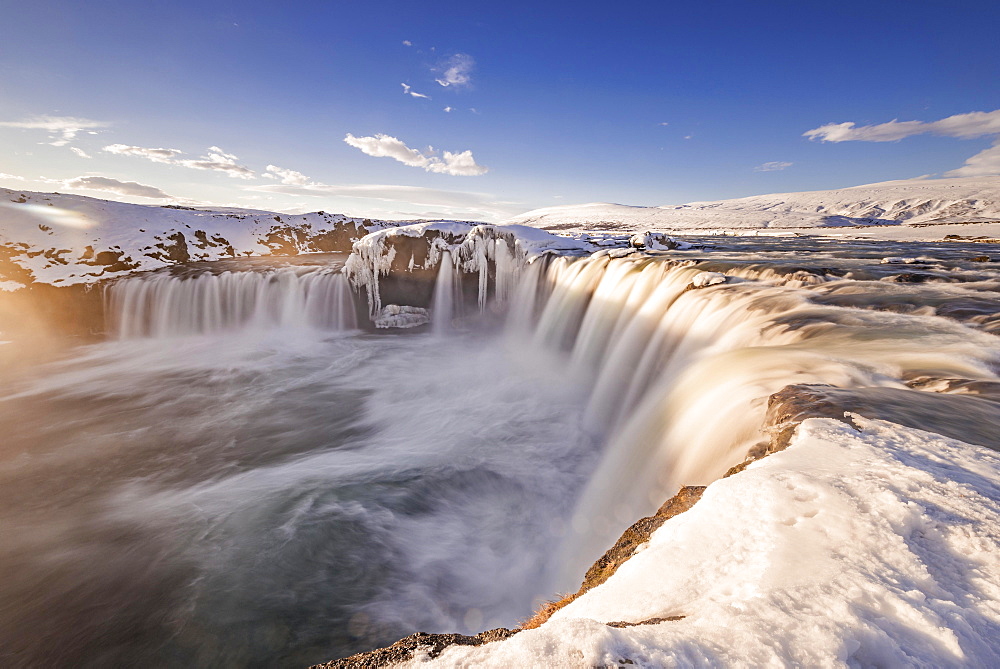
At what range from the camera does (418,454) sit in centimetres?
782

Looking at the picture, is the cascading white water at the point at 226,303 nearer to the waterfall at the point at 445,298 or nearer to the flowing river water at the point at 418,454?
the waterfall at the point at 445,298

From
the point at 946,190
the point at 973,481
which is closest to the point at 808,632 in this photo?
the point at 973,481

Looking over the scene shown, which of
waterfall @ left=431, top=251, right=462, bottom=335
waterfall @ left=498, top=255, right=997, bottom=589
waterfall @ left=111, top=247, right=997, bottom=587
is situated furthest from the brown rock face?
waterfall @ left=431, top=251, right=462, bottom=335

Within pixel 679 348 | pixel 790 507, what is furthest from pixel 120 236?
pixel 790 507

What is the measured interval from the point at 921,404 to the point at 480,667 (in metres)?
3.96

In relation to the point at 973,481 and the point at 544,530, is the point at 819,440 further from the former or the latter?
the point at 544,530

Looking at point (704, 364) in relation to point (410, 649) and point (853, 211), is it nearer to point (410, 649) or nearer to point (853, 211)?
point (410, 649)

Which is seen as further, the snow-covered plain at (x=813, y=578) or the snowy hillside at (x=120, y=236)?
the snowy hillside at (x=120, y=236)

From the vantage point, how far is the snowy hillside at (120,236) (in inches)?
784

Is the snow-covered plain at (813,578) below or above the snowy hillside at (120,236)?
below

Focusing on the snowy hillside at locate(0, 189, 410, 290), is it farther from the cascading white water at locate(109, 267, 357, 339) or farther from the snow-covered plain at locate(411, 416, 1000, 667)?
the snow-covered plain at locate(411, 416, 1000, 667)

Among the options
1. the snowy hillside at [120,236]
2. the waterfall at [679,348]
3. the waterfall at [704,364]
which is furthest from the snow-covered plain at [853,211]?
the waterfall at [704,364]

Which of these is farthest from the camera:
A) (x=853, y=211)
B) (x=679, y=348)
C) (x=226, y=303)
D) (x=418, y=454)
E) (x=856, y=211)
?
(x=853, y=211)

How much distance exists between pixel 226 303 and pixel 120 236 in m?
13.2
